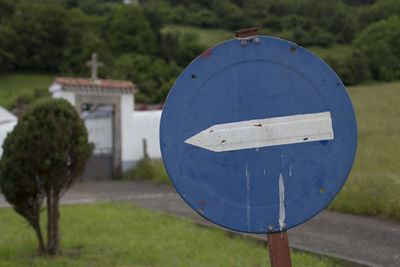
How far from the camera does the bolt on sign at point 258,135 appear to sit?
1.83m

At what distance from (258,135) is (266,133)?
0.11 ft

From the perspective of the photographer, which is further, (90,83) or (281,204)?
(90,83)

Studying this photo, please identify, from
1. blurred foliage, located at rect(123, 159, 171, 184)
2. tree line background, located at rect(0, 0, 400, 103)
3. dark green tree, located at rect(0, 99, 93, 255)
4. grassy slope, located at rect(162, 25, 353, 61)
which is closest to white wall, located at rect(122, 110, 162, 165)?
blurred foliage, located at rect(123, 159, 171, 184)

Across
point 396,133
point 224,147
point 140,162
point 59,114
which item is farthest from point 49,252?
point 396,133

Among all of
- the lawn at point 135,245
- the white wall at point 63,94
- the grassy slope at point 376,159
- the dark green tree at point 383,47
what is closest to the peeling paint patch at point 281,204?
the lawn at point 135,245

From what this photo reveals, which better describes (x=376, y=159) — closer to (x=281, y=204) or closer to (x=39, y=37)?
(x=281, y=204)

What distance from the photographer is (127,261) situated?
481cm

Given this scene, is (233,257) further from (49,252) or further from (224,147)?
(224,147)

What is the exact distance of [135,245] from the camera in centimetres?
543

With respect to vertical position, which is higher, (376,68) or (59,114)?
(376,68)

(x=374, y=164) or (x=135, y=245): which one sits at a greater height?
(x=374, y=164)

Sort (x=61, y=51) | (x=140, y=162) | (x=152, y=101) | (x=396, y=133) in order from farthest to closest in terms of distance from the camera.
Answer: (x=61, y=51)
(x=152, y=101)
(x=396, y=133)
(x=140, y=162)

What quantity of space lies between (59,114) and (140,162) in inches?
394

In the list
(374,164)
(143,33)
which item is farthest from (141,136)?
(143,33)
